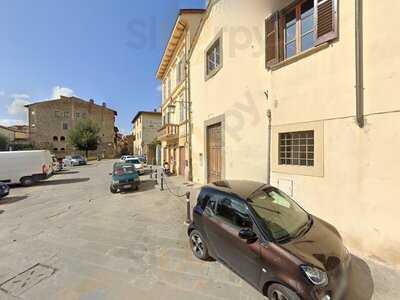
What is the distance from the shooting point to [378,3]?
159 inches

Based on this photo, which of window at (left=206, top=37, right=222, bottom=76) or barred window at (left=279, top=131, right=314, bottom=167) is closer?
barred window at (left=279, top=131, right=314, bottom=167)

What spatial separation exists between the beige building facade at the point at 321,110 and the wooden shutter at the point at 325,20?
2cm

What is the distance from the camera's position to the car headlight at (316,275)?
262cm

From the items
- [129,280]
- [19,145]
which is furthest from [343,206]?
[19,145]

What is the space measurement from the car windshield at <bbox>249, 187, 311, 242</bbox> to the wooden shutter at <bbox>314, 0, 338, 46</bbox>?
358 centimetres

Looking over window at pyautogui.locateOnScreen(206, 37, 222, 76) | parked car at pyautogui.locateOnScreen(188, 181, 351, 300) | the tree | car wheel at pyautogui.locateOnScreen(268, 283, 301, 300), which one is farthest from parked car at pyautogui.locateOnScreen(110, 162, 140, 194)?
the tree

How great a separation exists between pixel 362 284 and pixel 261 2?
7294mm

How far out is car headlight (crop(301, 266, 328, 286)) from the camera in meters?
2.62

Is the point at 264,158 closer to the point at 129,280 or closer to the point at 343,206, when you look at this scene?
the point at 343,206

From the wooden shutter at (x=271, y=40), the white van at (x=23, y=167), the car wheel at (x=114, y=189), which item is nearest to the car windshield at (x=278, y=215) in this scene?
the wooden shutter at (x=271, y=40)

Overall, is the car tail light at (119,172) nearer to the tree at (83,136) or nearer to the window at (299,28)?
the window at (299,28)

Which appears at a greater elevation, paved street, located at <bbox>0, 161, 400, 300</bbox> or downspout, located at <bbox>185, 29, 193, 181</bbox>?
downspout, located at <bbox>185, 29, 193, 181</bbox>

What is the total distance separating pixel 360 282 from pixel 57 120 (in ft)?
181

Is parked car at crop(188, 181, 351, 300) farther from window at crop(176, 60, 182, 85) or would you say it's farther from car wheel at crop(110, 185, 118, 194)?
window at crop(176, 60, 182, 85)
